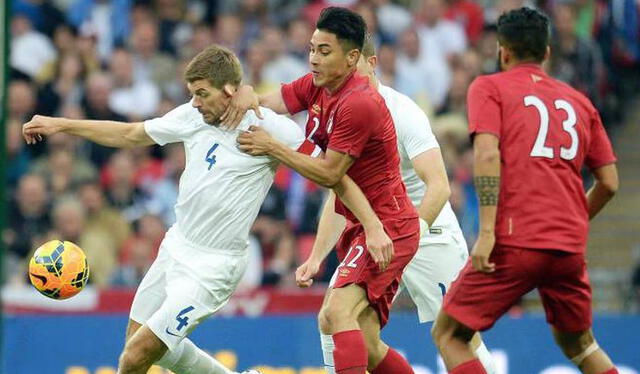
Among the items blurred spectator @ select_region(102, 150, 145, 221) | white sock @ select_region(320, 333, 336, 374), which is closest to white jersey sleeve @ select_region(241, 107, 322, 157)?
white sock @ select_region(320, 333, 336, 374)

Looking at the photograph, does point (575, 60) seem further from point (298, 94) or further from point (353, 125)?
point (353, 125)

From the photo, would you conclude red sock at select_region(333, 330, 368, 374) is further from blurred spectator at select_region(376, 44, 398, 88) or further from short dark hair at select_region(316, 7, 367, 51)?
blurred spectator at select_region(376, 44, 398, 88)

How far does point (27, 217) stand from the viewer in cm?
1393

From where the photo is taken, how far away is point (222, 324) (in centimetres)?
1226

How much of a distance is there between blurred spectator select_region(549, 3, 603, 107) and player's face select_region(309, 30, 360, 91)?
8.55m

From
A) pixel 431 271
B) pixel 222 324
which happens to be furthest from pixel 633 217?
pixel 431 271

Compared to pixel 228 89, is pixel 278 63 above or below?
below

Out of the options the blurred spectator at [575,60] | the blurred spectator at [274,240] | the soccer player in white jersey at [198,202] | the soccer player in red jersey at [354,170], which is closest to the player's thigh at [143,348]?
the soccer player in white jersey at [198,202]

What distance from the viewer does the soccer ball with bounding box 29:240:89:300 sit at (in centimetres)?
889

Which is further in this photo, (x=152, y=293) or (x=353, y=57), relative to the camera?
(x=152, y=293)

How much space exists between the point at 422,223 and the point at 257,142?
120cm

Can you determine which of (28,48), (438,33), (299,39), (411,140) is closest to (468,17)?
(438,33)

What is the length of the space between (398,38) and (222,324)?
19.0 ft

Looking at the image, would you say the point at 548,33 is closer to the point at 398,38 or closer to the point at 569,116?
the point at 569,116
